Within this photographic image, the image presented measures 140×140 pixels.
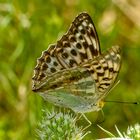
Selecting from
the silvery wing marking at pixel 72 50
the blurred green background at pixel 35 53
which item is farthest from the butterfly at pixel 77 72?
the blurred green background at pixel 35 53

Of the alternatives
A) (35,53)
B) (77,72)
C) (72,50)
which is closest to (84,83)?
(77,72)

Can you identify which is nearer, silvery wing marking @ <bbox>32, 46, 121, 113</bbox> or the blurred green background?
silvery wing marking @ <bbox>32, 46, 121, 113</bbox>

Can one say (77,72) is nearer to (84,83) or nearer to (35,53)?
(84,83)

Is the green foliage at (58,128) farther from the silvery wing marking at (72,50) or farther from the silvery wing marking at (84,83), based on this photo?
the silvery wing marking at (72,50)

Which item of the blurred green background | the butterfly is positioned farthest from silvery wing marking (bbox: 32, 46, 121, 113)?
the blurred green background

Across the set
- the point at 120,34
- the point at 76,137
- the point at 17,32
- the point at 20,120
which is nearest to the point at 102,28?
the point at 120,34

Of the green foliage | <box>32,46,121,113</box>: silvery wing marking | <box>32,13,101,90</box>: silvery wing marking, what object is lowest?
the green foliage

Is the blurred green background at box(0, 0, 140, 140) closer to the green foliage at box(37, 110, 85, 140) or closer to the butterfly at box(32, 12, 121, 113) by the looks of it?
the butterfly at box(32, 12, 121, 113)
